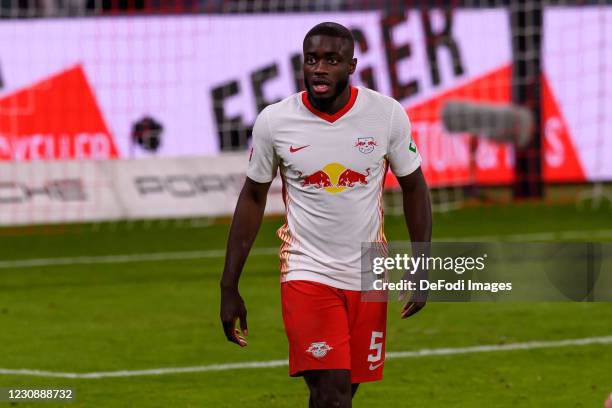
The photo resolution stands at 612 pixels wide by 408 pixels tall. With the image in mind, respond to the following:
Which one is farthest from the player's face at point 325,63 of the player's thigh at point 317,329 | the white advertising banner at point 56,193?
the white advertising banner at point 56,193

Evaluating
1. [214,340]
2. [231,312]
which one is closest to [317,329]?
[231,312]

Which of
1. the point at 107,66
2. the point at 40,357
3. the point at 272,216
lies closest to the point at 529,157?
the point at 272,216

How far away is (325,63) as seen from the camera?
257 inches

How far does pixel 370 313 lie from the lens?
6758 mm

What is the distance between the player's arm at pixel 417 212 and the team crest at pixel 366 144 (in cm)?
25

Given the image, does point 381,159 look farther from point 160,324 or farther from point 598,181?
point 598,181

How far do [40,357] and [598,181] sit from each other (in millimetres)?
11967

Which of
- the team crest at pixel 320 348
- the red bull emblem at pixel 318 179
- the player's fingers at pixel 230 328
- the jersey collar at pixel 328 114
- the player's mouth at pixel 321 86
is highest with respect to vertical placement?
the player's mouth at pixel 321 86

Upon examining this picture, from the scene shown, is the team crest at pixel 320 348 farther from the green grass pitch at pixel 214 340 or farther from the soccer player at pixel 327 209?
the green grass pitch at pixel 214 340

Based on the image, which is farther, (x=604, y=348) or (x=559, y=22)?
(x=559, y=22)

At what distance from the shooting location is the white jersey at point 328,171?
21.9ft

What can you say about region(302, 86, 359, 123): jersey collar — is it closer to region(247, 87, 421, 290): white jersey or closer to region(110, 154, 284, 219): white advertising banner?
region(247, 87, 421, 290): white jersey

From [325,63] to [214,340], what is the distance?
498 centimetres

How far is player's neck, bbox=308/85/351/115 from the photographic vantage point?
6.68 m
